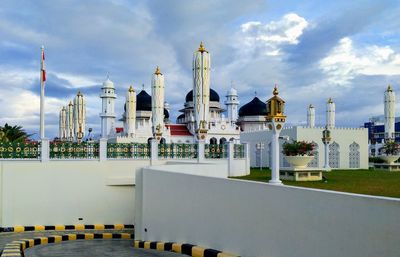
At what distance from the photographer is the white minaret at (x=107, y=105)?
55.1m

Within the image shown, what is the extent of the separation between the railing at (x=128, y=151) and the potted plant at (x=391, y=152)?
16162 millimetres

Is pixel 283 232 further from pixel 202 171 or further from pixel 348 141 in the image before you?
pixel 348 141

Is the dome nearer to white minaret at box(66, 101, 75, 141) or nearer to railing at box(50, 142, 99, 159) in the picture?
white minaret at box(66, 101, 75, 141)

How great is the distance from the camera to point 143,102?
187 ft

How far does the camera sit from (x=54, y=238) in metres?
14.1

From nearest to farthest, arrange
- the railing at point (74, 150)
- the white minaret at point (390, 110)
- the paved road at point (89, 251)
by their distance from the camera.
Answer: the paved road at point (89, 251), the railing at point (74, 150), the white minaret at point (390, 110)

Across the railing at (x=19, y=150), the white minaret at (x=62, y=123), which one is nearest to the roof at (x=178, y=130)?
the white minaret at (x=62, y=123)

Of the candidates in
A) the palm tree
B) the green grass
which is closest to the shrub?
the green grass

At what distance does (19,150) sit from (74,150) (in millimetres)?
2027

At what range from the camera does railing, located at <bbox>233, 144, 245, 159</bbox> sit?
1903cm

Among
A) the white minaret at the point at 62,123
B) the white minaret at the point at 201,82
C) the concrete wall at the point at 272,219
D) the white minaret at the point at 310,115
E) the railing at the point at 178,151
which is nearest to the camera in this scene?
the concrete wall at the point at 272,219

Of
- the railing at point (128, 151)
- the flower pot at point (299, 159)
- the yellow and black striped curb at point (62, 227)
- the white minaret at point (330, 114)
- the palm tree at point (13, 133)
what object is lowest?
the yellow and black striped curb at point (62, 227)

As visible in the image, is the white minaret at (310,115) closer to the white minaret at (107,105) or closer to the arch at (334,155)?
the arch at (334,155)

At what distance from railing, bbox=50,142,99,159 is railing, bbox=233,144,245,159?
245 inches
